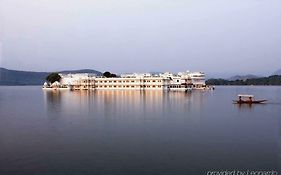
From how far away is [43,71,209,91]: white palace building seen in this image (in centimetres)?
7238

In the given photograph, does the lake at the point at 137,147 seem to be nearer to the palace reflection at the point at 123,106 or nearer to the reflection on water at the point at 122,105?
the palace reflection at the point at 123,106

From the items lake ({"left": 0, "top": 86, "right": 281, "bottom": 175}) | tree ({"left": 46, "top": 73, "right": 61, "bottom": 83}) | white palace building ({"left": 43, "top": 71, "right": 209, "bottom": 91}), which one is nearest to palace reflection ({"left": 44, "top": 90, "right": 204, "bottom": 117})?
lake ({"left": 0, "top": 86, "right": 281, "bottom": 175})

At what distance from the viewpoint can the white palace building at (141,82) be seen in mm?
72375

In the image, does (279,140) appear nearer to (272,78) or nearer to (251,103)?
(251,103)

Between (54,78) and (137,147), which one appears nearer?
(137,147)

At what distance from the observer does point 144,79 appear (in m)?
73.8

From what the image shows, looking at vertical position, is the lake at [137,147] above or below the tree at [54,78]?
below

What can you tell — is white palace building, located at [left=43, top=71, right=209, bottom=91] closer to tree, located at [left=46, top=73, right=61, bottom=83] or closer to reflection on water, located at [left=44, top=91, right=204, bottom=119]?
tree, located at [left=46, top=73, right=61, bottom=83]

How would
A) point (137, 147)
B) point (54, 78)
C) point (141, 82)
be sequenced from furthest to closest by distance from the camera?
1. point (54, 78)
2. point (141, 82)
3. point (137, 147)

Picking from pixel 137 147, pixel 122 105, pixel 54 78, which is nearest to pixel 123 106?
pixel 122 105

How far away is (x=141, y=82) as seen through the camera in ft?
243

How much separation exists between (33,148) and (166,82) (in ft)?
200

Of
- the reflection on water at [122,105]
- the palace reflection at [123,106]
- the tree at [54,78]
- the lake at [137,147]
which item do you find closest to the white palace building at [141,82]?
the tree at [54,78]

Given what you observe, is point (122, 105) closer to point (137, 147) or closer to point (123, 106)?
point (123, 106)
